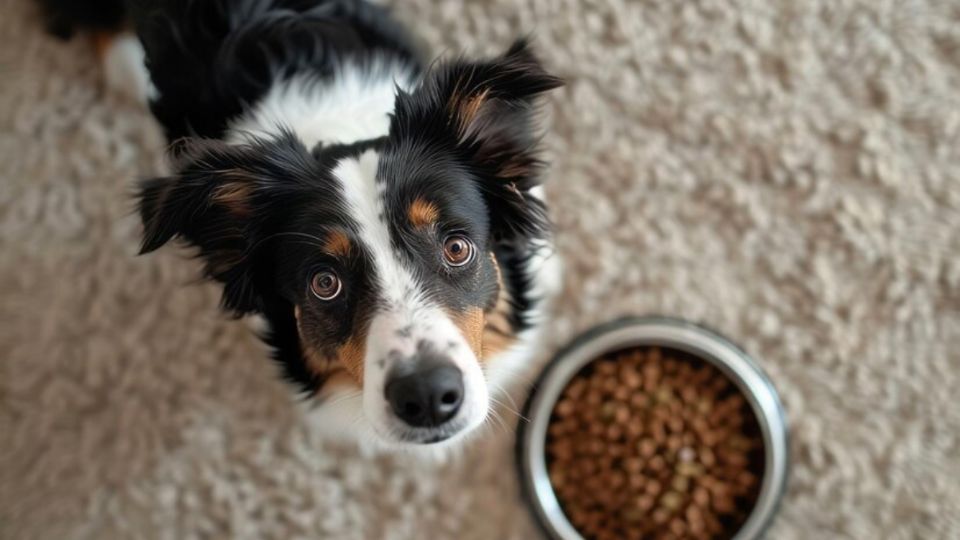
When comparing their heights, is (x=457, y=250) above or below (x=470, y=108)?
below

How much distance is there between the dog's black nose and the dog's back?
0.73 meters

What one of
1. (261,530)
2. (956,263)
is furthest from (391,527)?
(956,263)

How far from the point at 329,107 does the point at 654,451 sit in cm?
109

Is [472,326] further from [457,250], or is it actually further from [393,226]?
[393,226]

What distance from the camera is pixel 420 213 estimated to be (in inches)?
54.9

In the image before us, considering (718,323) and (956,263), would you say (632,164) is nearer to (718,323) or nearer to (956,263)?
(718,323)

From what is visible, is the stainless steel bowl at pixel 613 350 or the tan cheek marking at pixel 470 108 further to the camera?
the stainless steel bowl at pixel 613 350

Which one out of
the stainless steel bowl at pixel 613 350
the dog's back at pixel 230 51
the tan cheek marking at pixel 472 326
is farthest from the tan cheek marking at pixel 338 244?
the stainless steel bowl at pixel 613 350

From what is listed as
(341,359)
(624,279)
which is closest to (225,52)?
(341,359)

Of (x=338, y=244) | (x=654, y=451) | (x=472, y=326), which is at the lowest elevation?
(x=654, y=451)

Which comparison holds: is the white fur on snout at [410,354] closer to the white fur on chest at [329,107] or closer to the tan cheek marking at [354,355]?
the tan cheek marking at [354,355]

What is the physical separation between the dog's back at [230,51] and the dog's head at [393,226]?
Answer: 0.31 m

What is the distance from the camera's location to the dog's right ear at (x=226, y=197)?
1406mm

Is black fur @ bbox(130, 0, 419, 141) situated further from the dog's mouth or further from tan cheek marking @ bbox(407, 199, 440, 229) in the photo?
the dog's mouth
